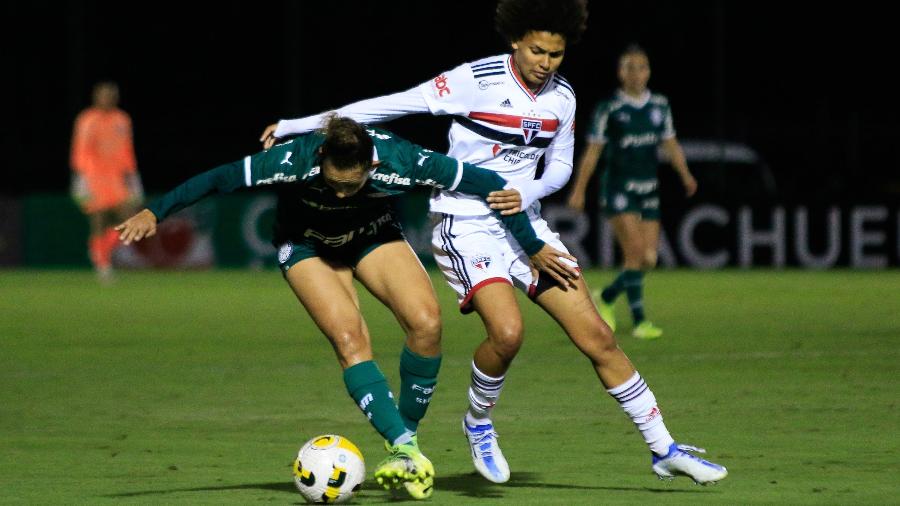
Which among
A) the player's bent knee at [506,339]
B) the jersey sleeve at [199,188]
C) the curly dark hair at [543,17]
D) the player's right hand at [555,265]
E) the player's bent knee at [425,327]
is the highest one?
the curly dark hair at [543,17]

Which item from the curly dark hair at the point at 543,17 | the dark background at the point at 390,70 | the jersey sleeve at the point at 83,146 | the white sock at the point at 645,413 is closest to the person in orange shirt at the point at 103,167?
Result: the jersey sleeve at the point at 83,146

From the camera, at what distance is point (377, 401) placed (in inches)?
279

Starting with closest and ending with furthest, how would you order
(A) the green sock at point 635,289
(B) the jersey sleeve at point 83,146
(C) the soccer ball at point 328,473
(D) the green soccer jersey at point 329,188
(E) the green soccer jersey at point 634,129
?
(C) the soccer ball at point 328,473, (D) the green soccer jersey at point 329,188, (A) the green sock at point 635,289, (E) the green soccer jersey at point 634,129, (B) the jersey sleeve at point 83,146

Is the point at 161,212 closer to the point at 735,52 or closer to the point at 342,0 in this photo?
the point at 342,0

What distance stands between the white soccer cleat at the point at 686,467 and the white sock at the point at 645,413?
0.03m

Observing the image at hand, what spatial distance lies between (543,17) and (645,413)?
1685 mm

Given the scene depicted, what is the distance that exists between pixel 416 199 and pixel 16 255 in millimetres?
5284

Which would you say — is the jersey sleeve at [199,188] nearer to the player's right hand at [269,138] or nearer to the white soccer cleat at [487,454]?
the player's right hand at [269,138]

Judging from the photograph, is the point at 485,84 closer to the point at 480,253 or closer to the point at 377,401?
the point at 480,253

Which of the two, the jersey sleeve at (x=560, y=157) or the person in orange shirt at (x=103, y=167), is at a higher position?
the jersey sleeve at (x=560, y=157)

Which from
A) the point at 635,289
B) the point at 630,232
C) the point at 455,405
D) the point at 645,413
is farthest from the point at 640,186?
the point at 645,413

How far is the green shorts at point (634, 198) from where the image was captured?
1347 cm

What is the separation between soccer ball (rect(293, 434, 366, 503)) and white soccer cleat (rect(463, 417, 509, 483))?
0.64 metres

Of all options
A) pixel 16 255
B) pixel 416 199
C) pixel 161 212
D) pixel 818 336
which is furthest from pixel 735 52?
pixel 161 212
